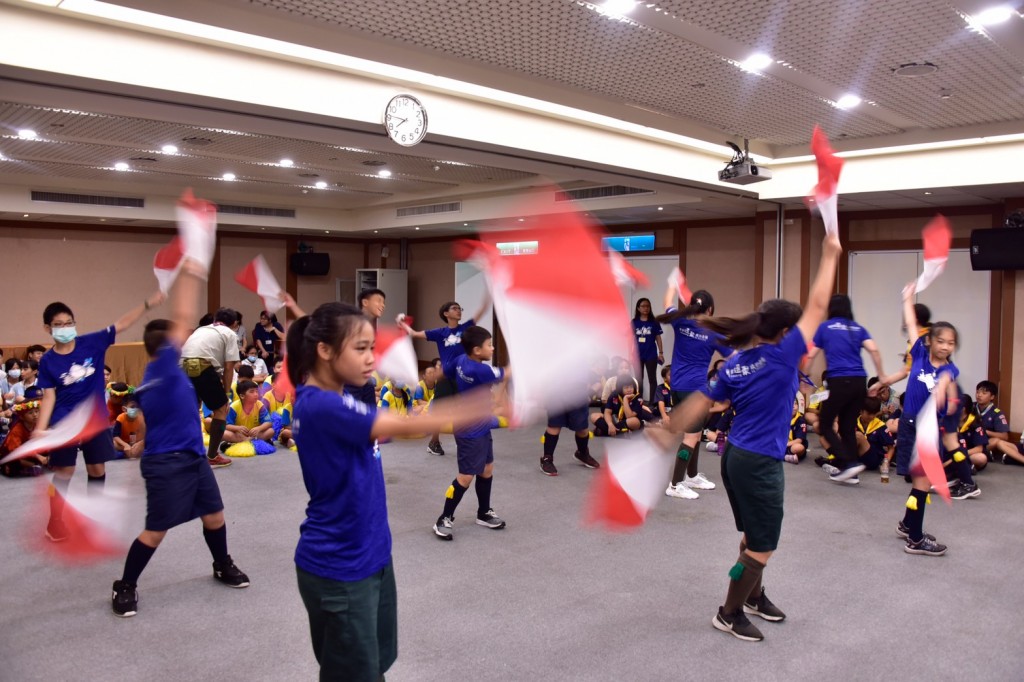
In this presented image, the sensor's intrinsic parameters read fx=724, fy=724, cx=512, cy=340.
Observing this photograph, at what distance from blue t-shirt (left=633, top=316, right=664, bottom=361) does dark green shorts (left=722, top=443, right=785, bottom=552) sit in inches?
244

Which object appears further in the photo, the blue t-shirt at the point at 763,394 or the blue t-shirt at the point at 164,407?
the blue t-shirt at the point at 164,407

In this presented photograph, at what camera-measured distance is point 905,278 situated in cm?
923

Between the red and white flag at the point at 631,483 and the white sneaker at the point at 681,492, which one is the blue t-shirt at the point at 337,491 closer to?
the red and white flag at the point at 631,483

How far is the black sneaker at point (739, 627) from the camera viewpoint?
347 cm


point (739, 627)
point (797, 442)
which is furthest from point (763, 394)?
point (797, 442)

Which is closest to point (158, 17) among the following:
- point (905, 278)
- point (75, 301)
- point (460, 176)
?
point (460, 176)

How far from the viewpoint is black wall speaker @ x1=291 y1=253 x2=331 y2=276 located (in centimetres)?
1483

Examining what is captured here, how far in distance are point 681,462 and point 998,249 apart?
187 inches

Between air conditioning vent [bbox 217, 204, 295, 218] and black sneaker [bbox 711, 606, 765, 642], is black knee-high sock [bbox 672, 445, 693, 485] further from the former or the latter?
air conditioning vent [bbox 217, 204, 295, 218]

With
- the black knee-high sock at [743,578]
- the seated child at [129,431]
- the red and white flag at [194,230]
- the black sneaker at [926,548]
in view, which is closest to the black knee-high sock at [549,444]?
the black sneaker at [926,548]

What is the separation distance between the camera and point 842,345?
6.29 m

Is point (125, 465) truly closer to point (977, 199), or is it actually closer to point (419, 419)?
point (419, 419)

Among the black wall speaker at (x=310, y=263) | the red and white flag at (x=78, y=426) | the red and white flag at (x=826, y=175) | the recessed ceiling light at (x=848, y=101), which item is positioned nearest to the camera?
the red and white flag at (x=826, y=175)

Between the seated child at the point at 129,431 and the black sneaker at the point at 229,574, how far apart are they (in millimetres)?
3700
